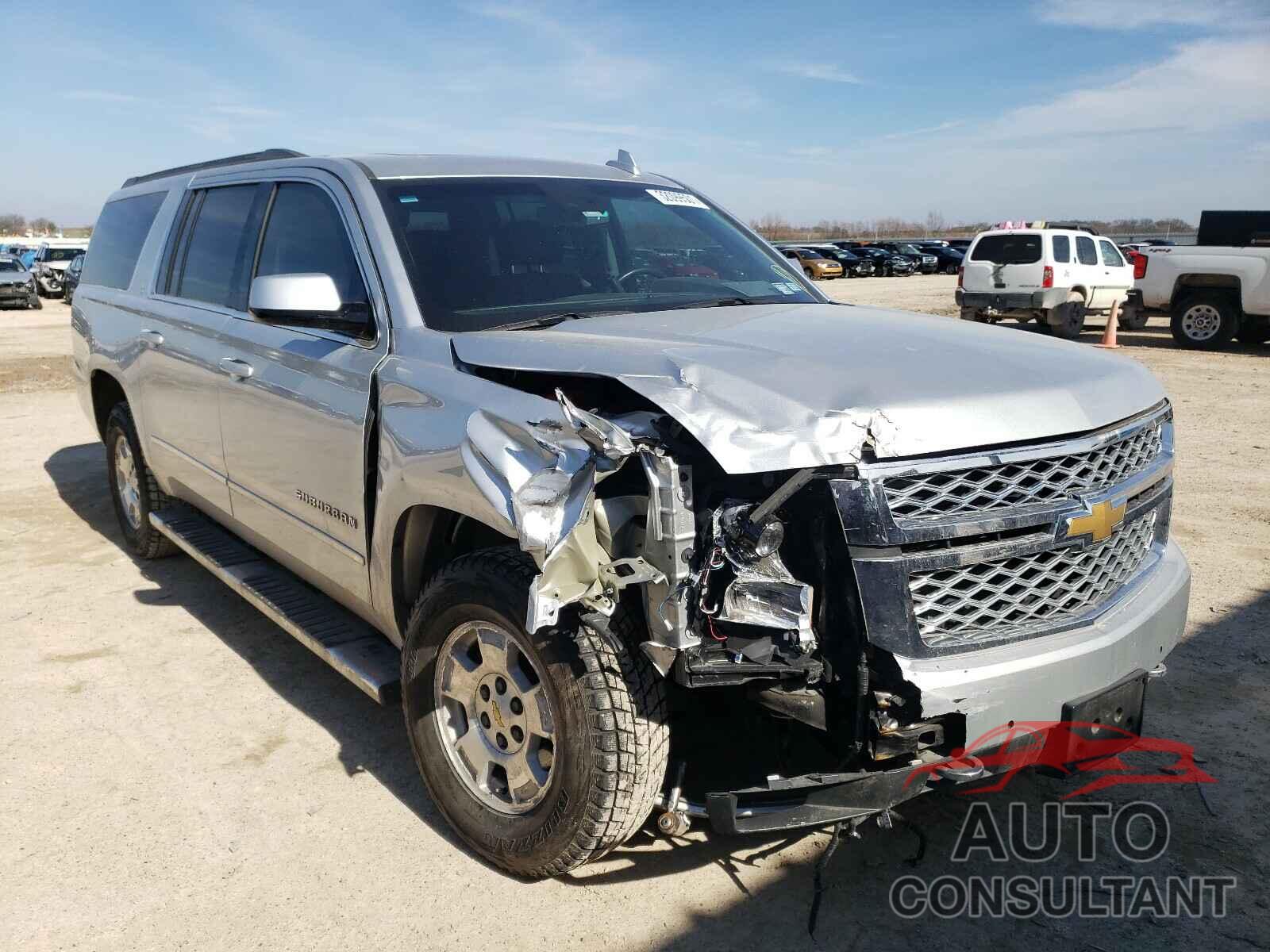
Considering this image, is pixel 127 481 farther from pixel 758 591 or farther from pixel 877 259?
pixel 877 259

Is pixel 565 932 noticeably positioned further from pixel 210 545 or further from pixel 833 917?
pixel 210 545

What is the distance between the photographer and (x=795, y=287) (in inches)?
166

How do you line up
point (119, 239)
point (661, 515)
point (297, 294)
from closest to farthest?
point (661, 515) → point (297, 294) → point (119, 239)

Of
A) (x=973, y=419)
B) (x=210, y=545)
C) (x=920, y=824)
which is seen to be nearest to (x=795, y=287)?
(x=973, y=419)

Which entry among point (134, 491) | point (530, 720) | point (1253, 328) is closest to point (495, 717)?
point (530, 720)

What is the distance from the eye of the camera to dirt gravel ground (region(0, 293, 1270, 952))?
2.77 m

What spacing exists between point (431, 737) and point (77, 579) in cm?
361

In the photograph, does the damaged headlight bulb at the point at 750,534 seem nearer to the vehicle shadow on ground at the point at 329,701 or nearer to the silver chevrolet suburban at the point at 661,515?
the silver chevrolet suburban at the point at 661,515

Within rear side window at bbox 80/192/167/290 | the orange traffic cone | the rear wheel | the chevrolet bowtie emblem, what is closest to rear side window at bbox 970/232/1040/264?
the rear wheel

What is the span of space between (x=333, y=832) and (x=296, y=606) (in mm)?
1107

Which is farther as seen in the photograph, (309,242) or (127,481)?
(127,481)

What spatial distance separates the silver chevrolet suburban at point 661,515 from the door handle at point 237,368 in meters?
0.07

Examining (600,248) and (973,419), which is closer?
(973,419)

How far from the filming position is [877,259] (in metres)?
44.4
